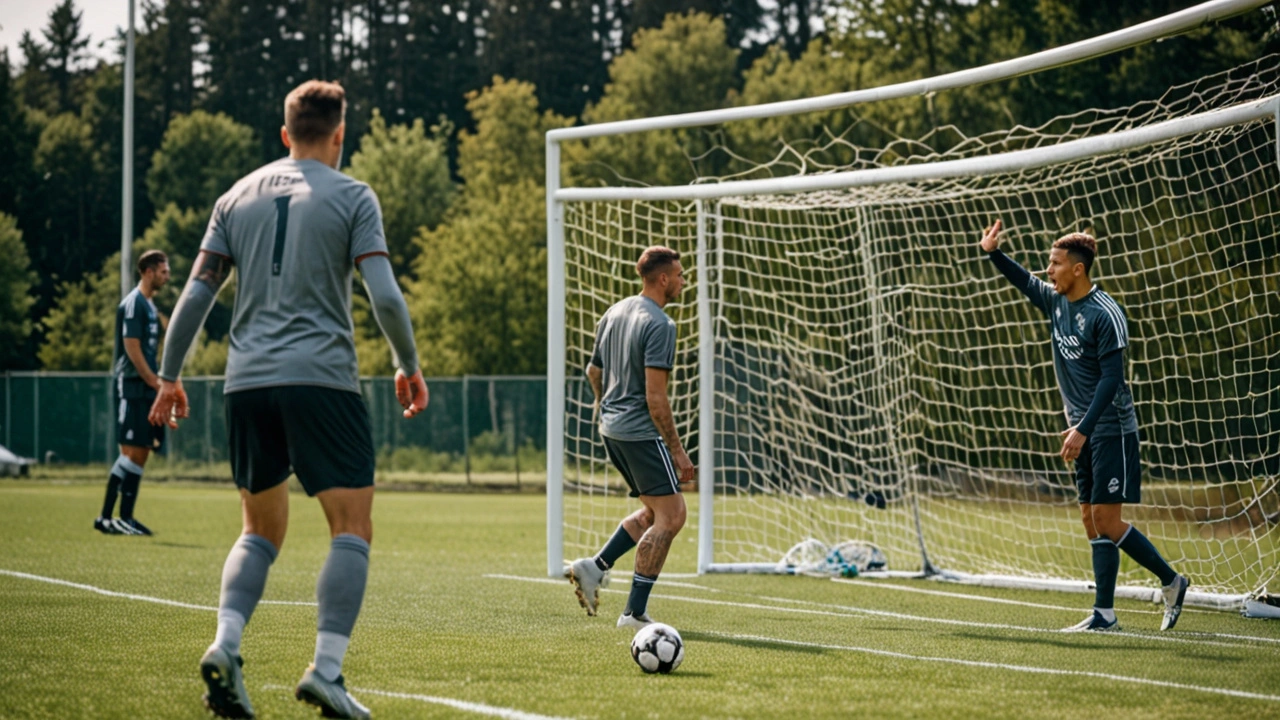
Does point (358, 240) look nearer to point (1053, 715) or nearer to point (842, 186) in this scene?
point (1053, 715)

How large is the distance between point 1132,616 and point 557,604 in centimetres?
A: 362

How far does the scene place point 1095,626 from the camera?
773cm

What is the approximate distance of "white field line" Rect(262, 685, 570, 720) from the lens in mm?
4875

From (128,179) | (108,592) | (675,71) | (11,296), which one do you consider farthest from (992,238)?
(11,296)

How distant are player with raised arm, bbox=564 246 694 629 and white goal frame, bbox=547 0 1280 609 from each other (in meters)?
2.21

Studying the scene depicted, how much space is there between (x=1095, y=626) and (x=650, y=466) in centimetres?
265

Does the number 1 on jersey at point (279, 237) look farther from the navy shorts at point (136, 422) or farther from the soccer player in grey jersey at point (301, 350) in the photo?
the navy shorts at point (136, 422)

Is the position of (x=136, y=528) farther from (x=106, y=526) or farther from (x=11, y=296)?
(x=11, y=296)

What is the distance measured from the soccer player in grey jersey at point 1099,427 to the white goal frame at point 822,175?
3.60 ft

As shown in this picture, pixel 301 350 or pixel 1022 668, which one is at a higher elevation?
pixel 301 350

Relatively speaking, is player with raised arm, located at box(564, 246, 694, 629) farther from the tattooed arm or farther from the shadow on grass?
the tattooed arm

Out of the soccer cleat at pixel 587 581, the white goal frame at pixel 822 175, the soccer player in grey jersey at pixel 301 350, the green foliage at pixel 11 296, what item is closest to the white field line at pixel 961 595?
the white goal frame at pixel 822 175

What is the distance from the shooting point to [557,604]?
8898 mm

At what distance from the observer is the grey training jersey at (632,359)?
24.3 ft
